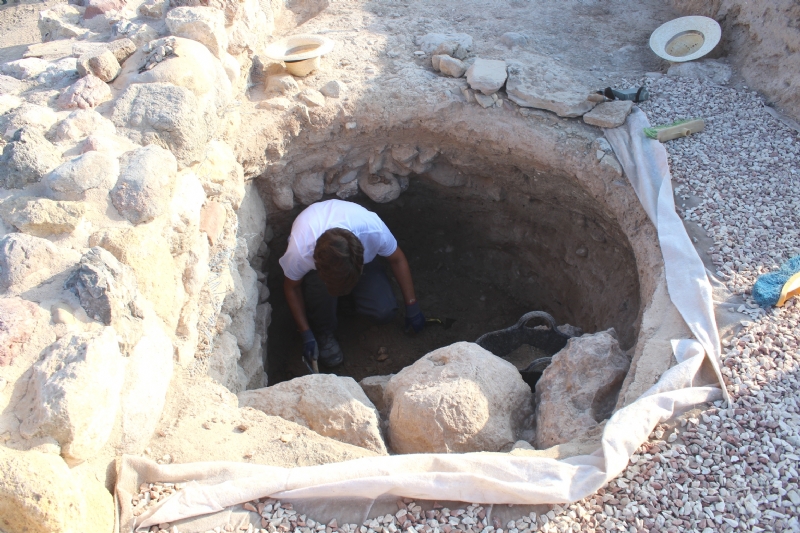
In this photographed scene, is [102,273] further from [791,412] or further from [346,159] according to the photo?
[791,412]

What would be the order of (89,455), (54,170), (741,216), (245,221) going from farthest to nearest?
(245,221) < (741,216) < (54,170) < (89,455)

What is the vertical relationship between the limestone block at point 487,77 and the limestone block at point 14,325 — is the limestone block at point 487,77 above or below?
above

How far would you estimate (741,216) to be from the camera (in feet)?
10.4

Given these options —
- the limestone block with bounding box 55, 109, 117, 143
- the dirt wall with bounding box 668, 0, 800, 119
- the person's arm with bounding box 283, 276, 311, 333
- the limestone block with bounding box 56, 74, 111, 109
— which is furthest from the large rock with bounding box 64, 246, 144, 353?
the dirt wall with bounding box 668, 0, 800, 119

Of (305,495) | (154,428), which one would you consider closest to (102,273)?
(154,428)

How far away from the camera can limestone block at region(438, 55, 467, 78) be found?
4.06 m

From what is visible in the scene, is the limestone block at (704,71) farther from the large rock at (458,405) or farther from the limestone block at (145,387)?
the limestone block at (145,387)

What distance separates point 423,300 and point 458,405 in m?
2.48

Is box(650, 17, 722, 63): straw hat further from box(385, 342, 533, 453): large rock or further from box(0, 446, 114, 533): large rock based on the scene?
box(0, 446, 114, 533): large rock

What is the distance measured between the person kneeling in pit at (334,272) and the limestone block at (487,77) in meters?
1.13

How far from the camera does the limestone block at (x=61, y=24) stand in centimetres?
408

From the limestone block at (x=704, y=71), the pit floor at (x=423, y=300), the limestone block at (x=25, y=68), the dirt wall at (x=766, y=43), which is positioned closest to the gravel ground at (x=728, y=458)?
the dirt wall at (x=766, y=43)

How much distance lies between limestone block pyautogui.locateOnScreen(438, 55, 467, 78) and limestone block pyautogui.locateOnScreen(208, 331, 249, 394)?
234 cm

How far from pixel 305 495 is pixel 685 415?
5.05 ft
